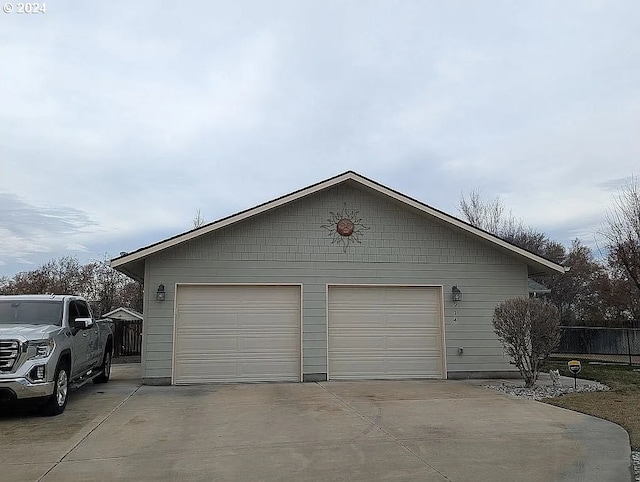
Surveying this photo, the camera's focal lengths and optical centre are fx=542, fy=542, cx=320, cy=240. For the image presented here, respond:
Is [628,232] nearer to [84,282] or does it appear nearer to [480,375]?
[480,375]

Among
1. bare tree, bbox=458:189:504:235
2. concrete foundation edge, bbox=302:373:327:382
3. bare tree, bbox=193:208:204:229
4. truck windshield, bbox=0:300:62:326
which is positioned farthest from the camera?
bare tree, bbox=458:189:504:235

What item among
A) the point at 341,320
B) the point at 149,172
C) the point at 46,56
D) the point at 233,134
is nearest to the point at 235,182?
the point at 149,172

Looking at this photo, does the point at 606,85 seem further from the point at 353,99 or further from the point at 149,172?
the point at 149,172

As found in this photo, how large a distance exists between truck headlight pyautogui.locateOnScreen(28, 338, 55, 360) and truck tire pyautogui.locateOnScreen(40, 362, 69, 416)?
13.9 inches

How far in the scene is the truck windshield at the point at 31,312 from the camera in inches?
374

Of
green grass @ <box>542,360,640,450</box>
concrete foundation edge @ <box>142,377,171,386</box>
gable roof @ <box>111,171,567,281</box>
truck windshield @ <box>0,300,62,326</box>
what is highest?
gable roof @ <box>111,171,567,281</box>

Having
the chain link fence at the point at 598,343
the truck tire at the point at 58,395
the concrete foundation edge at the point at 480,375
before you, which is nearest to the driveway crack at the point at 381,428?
the concrete foundation edge at the point at 480,375

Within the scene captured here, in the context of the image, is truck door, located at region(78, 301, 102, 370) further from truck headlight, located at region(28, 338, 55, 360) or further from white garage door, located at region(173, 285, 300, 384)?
truck headlight, located at region(28, 338, 55, 360)

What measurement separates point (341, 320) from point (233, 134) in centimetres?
625

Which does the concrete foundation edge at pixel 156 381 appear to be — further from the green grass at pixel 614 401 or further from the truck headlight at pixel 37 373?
the green grass at pixel 614 401

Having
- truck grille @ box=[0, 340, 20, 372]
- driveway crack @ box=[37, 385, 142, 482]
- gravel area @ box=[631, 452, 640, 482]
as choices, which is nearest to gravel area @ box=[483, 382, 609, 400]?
gravel area @ box=[631, 452, 640, 482]

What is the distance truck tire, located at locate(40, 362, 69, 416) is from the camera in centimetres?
860

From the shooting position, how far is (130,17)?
32.9 feet

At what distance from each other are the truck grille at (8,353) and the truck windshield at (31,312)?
4.11 feet
